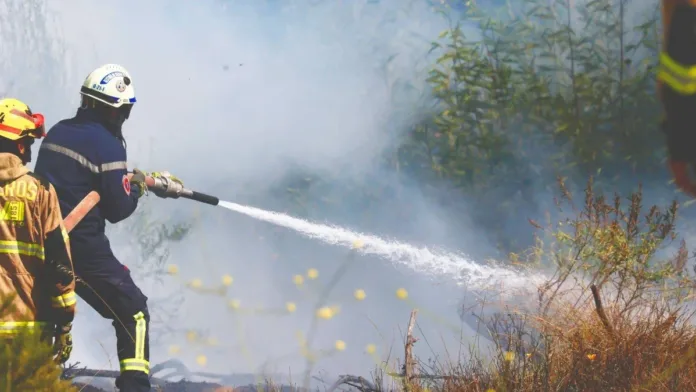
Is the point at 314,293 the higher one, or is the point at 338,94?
the point at 338,94

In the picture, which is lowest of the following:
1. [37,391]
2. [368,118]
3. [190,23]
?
[37,391]

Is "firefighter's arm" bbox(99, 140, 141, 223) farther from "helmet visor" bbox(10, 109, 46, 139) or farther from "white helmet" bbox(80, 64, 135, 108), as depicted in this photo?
"helmet visor" bbox(10, 109, 46, 139)

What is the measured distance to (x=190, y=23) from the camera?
793 centimetres

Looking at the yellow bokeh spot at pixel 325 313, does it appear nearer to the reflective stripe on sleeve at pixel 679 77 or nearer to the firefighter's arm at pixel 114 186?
the firefighter's arm at pixel 114 186

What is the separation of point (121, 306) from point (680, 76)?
2825 millimetres

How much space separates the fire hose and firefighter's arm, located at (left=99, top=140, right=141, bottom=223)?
0.05 meters

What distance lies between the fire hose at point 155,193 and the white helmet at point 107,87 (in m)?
0.40

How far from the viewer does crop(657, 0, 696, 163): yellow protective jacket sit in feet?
6.78

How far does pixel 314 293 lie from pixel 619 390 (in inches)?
139

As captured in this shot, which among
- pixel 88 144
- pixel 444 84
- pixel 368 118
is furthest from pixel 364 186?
pixel 88 144

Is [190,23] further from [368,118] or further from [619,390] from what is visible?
[619,390]

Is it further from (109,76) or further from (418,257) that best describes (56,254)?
(418,257)

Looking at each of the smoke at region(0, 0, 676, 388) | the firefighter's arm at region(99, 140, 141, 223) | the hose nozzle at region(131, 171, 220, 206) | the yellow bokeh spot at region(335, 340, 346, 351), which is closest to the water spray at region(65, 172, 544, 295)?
the smoke at region(0, 0, 676, 388)

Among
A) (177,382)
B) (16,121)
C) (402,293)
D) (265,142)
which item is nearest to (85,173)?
(16,121)
